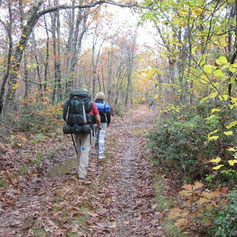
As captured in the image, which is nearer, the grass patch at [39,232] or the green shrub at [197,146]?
the grass patch at [39,232]

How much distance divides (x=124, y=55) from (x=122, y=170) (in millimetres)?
28991

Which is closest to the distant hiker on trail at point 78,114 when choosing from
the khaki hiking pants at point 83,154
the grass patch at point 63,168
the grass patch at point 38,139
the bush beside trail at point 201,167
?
the khaki hiking pants at point 83,154

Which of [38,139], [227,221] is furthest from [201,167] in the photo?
Answer: [38,139]

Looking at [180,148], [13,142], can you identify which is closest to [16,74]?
[13,142]

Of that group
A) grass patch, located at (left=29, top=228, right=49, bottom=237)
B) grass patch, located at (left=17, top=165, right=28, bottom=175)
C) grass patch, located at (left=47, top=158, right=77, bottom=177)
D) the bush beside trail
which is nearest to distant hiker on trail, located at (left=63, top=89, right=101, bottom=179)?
grass patch, located at (left=47, top=158, right=77, bottom=177)

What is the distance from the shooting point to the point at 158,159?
292 inches

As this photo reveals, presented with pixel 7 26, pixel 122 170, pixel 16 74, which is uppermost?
pixel 7 26

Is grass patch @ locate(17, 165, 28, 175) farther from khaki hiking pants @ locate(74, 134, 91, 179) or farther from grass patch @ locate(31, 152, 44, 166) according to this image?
khaki hiking pants @ locate(74, 134, 91, 179)

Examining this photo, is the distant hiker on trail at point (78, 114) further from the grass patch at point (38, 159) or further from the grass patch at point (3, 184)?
the grass patch at point (38, 159)

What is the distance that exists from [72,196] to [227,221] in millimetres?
3351

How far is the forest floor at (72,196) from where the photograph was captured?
14.3 ft

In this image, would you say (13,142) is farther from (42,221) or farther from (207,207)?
(207,207)

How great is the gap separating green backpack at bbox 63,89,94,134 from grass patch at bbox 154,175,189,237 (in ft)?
7.69

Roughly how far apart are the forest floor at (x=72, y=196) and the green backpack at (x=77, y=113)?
4.58 ft
